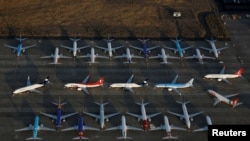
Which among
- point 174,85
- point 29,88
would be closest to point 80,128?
point 29,88

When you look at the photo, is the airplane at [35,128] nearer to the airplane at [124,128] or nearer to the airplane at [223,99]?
the airplane at [124,128]

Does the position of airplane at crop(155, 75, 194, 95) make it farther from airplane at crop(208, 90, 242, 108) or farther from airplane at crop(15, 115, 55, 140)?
airplane at crop(15, 115, 55, 140)

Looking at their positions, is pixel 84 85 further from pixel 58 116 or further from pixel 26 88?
pixel 26 88

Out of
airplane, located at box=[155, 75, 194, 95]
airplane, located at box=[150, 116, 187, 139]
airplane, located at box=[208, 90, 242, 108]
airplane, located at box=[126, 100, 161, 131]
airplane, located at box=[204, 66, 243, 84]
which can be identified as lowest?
airplane, located at box=[150, 116, 187, 139]

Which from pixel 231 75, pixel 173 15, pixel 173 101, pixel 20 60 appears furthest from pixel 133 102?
pixel 173 15

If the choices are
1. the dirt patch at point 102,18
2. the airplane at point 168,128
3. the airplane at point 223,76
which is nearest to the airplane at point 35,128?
the airplane at point 168,128

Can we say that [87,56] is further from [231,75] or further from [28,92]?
[231,75]

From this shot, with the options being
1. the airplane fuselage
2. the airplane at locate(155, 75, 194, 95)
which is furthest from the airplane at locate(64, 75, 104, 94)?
the airplane at locate(155, 75, 194, 95)
